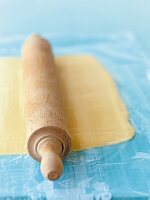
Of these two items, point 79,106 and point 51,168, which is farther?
point 79,106

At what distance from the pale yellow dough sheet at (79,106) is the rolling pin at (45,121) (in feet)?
0.26

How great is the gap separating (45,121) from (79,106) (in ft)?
0.92

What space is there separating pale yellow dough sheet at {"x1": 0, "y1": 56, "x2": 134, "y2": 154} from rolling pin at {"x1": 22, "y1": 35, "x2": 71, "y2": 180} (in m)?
0.08

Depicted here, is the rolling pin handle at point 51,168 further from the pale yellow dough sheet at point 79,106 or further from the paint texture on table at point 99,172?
the pale yellow dough sheet at point 79,106

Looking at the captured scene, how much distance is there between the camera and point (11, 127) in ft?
3.37

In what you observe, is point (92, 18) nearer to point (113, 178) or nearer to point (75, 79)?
point (75, 79)

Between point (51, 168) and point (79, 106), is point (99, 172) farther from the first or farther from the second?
point (79, 106)

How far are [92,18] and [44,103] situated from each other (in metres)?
1.08

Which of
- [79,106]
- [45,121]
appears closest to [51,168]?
[45,121]

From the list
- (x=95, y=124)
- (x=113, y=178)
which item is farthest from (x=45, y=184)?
(x=95, y=124)

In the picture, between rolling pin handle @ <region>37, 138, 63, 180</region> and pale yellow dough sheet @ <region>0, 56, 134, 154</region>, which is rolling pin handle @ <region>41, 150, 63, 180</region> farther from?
pale yellow dough sheet @ <region>0, 56, 134, 154</region>

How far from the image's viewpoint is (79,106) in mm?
1141

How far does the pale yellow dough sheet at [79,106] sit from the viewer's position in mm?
990

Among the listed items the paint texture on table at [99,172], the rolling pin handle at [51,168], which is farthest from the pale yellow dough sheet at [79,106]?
the rolling pin handle at [51,168]
